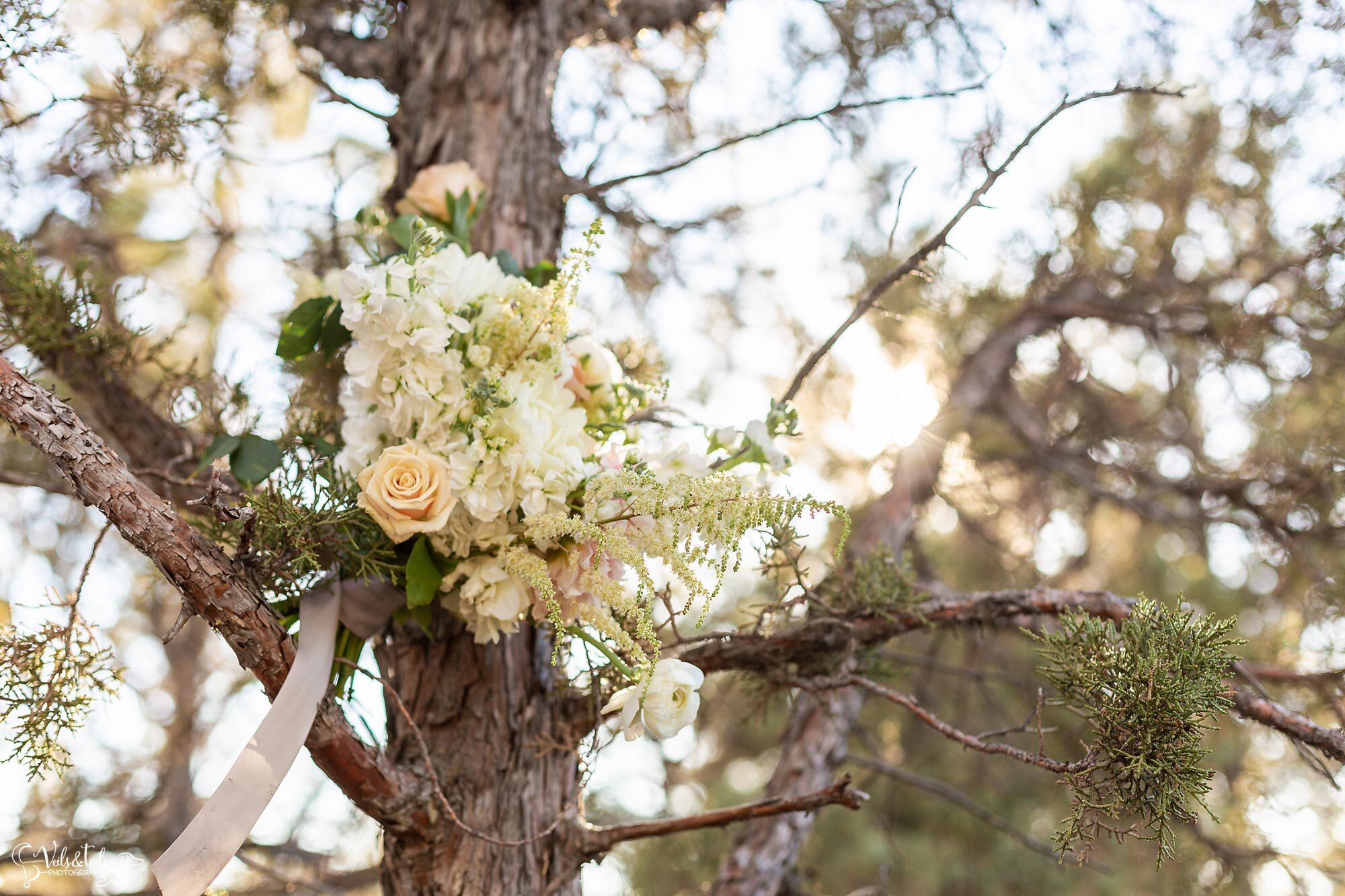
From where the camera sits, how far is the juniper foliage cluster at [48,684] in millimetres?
1312

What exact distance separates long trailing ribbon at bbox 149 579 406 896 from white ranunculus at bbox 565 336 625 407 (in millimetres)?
531

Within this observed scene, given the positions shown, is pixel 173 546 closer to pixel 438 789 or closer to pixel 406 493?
pixel 406 493

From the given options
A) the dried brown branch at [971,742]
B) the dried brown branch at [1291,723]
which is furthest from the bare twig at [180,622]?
the dried brown branch at [1291,723]

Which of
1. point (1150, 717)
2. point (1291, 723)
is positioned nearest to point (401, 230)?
point (1150, 717)

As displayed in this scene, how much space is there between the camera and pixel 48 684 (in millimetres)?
1357

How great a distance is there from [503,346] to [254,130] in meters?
2.31

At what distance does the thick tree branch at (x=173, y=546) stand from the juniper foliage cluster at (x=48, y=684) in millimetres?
286

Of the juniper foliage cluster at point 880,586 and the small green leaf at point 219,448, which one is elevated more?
the small green leaf at point 219,448

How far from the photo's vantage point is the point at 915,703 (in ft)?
4.90

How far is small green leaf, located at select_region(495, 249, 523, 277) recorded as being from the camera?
166 centimetres

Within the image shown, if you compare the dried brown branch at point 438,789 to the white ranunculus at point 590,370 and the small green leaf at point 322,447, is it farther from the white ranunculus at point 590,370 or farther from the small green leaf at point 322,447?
the white ranunculus at point 590,370

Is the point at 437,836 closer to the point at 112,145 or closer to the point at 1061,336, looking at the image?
the point at 112,145

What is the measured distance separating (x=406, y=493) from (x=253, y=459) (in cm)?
40

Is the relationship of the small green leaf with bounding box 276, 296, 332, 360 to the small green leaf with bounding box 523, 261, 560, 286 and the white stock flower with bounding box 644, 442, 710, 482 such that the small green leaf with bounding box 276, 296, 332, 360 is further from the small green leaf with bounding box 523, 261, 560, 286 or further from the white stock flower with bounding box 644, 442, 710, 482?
the white stock flower with bounding box 644, 442, 710, 482
